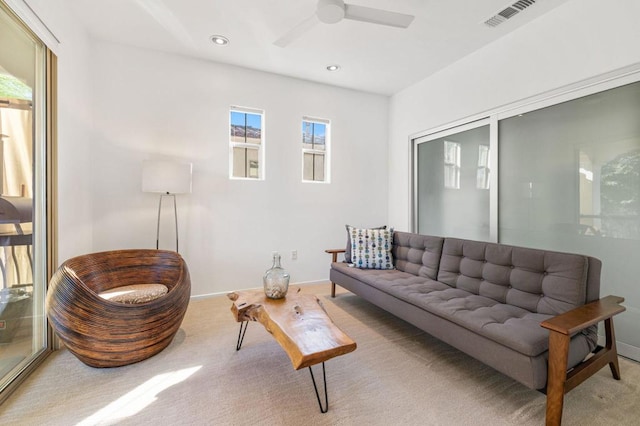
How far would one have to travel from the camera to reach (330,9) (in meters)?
2.12

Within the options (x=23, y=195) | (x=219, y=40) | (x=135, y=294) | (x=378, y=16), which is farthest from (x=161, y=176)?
(x=378, y=16)

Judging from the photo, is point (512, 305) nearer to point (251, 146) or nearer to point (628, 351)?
point (628, 351)

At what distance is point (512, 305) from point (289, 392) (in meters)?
1.67

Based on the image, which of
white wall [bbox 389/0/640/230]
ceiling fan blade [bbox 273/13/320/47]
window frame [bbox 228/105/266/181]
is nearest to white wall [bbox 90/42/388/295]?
window frame [bbox 228/105/266/181]

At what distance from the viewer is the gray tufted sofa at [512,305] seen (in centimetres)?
145

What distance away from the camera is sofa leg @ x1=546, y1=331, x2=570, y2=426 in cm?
137

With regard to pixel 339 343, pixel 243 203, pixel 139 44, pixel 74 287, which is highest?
pixel 139 44

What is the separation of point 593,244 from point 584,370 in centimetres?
122

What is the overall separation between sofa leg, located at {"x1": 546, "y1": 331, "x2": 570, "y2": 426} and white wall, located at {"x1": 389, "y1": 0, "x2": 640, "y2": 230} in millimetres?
2123

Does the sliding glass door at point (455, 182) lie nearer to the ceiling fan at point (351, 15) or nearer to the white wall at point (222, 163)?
the white wall at point (222, 163)

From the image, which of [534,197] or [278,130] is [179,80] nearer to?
[278,130]

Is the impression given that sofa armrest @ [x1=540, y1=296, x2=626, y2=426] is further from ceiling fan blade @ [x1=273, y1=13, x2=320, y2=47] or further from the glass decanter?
ceiling fan blade @ [x1=273, y1=13, x2=320, y2=47]

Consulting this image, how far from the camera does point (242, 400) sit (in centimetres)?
165

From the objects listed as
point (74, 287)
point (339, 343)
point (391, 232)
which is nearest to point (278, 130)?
point (391, 232)
